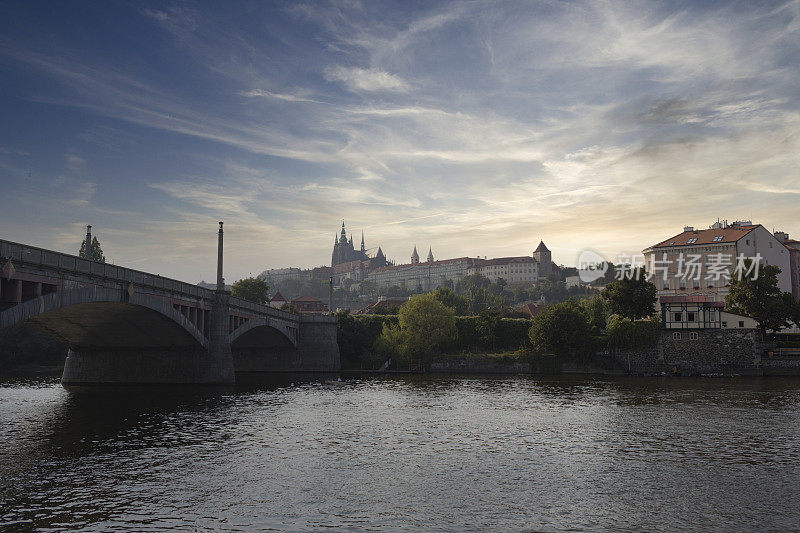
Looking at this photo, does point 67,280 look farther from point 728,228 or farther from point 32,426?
point 728,228

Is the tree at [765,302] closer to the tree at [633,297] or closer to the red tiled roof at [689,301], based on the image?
the red tiled roof at [689,301]

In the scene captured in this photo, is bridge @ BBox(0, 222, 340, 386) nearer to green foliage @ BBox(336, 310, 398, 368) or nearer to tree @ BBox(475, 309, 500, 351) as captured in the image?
green foliage @ BBox(336, 310, 398, 368)

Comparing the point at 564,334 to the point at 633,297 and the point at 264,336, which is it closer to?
the point at 633,297

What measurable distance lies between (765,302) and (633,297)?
1700 centimetres

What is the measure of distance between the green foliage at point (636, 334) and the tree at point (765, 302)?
11.5m

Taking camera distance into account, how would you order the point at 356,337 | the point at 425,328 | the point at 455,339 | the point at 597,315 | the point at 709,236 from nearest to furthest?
the point at 425,328 < the point at 597,315 < the point at 455,339 < the point at 356,337 < the point at 709,236

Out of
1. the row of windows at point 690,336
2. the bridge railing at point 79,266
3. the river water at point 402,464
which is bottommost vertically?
the river water at point 402,464

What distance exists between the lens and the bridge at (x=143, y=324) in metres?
35.7

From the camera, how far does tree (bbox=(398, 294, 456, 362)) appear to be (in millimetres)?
91750

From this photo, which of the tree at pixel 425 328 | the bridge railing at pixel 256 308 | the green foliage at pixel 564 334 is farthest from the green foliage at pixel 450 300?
the bridge railing at pixel 256 308

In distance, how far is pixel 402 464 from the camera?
90.9 ft

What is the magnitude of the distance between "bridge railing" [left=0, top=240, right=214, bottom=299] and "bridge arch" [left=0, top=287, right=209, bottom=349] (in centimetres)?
116

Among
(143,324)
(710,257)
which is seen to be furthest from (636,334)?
(143,324)

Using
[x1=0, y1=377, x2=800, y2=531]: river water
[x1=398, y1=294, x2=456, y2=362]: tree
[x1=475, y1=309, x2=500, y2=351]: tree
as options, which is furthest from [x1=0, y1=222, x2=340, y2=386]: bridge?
[x1=475, y1=309, x2=500, y2=351]: tree
